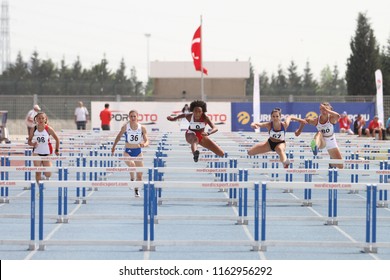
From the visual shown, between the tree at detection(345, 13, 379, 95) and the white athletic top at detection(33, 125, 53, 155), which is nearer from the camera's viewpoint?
the white athletic top at detection(33, 125, 53, 155)

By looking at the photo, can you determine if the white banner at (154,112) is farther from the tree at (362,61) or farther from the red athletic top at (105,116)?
the tree at (362,61)

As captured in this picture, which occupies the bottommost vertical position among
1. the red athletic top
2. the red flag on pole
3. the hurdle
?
the hurdle

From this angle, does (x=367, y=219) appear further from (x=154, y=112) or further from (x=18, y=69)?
(x=18, y=69)

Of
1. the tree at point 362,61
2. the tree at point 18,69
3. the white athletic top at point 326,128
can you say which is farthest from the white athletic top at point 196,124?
the tree at point 18,69

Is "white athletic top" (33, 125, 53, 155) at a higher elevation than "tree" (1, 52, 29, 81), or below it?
below

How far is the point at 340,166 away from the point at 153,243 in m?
8.00

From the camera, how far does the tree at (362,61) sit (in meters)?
64.5

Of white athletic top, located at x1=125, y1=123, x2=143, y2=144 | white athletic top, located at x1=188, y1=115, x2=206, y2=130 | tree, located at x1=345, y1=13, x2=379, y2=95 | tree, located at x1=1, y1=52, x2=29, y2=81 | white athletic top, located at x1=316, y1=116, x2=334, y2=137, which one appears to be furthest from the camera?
tree, located at x1=1, y1=52, x2=29, y2=81

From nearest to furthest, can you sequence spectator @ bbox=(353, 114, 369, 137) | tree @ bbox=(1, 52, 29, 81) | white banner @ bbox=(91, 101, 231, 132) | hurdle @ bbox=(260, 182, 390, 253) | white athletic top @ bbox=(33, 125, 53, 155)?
hurdle @ bbox=(260, 182, 390, 253)
white athletic top @ bbox=(33, 125, 53, 155)
spectator @ bbox=(353, 114, 369, 137)
white banner @ bbox=(91, 101, 231, 132)
tree @ bbox=(1, 52, 29, 81)

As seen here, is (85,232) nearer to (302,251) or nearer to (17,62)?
(302,251)

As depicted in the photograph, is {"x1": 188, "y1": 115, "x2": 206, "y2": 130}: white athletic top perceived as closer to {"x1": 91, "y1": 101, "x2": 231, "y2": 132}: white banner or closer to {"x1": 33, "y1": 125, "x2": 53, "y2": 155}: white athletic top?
{"x1": 33, "y1": 125, "x2": 53, "y2": 155}: white athletic top

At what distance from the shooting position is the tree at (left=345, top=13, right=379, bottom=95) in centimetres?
6451

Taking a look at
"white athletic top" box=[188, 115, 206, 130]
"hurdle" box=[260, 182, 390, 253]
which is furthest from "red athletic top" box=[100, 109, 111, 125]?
"hurdle" box=[260, 182, 390, 253]

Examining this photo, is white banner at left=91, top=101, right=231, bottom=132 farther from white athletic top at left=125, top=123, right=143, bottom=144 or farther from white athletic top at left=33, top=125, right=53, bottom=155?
white athletic top at left=33, top=125, right=53, bottom=155
